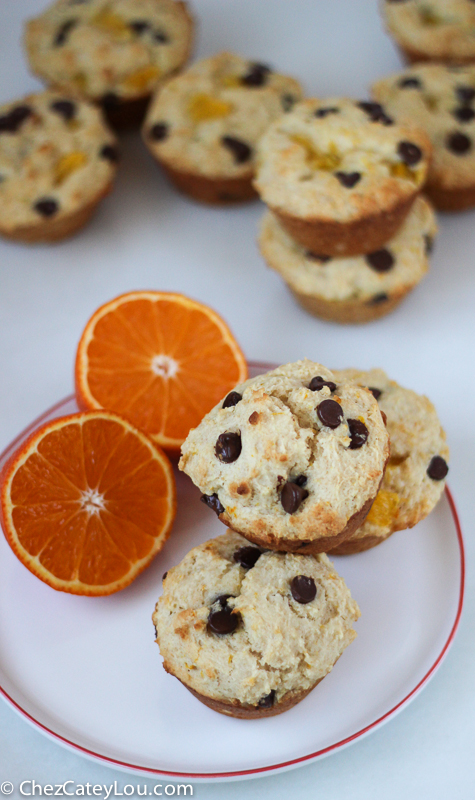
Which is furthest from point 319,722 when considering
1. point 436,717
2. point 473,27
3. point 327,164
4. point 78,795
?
point 473,27

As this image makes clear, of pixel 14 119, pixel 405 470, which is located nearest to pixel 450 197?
pixel 405 470

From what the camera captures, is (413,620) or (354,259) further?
(354,259)

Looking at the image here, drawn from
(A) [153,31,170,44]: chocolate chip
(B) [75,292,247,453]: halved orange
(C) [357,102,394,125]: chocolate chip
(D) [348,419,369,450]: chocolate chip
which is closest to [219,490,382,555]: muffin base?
(D) [348,419,369,450]: chocolate chip

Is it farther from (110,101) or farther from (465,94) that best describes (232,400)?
(110,101)

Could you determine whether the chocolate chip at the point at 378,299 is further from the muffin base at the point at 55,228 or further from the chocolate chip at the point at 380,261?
the muffin base at the point at 55,228

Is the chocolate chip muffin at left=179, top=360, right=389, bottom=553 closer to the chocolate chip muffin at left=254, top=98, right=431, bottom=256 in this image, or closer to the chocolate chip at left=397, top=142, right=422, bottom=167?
the chocolate chip muffin at left=254, top=98, right=431, bottom=256

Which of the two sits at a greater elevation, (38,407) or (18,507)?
(38,407)

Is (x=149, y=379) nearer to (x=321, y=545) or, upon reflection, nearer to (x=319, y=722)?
(x=321, y=545)
